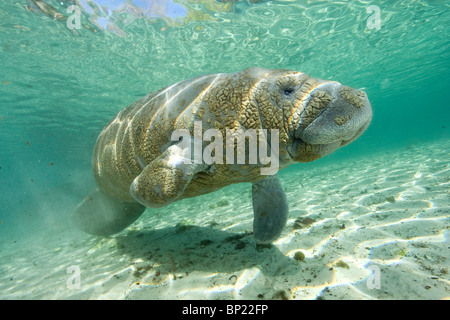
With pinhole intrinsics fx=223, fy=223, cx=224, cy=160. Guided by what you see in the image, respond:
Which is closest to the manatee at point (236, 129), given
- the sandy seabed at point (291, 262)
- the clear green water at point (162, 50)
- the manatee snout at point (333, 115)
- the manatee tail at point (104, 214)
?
the manatee snout at point (333, 115)

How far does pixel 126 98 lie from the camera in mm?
16141

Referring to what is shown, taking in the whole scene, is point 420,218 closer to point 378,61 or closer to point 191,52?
point 191,52

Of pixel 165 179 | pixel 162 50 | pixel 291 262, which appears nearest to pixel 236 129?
pixel 165 179

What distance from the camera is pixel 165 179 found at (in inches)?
83.5

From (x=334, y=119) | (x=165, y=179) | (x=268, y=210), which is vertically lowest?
(x=268, y=210)

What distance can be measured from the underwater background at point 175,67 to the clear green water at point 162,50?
0.07m

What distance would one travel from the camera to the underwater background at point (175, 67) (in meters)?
3.29

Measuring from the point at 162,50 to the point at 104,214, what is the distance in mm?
9091

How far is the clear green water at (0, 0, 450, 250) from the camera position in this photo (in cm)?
905

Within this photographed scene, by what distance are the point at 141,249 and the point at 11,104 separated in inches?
620

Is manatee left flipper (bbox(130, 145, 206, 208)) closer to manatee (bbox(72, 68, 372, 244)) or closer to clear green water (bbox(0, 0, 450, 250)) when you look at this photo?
manatee (bbox(72, 68, 372, 244))

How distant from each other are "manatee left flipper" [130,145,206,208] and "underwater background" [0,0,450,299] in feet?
3.24

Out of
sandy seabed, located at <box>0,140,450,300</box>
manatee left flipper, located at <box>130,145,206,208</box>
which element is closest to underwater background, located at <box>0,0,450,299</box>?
sandy seabed, located at <box>0,140,450,300</box>

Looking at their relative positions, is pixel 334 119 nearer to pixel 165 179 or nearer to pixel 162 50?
pixel 165 179
